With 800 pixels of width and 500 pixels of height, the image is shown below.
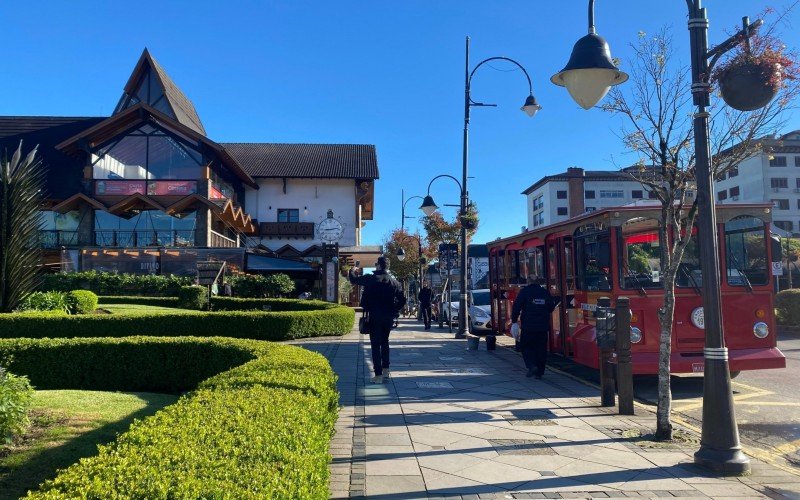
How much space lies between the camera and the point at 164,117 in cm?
3391

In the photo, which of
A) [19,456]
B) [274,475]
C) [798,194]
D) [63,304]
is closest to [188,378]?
[19,456]

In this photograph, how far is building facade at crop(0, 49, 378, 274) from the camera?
107 feet

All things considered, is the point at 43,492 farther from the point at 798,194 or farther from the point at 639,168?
the point at 798,194

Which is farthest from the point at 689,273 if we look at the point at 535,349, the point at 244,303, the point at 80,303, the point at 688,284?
the point at 244,303

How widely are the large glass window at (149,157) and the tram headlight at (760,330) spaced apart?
31009 millimetres

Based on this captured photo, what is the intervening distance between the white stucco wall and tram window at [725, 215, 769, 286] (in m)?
34.4

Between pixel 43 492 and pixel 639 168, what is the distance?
6.48m

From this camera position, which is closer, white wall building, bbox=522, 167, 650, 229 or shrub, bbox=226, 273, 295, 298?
shrub, bbox=226, 273, 295, 298

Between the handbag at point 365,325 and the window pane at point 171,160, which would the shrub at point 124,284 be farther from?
the handbag at point 365,325

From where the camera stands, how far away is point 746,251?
29.1ft

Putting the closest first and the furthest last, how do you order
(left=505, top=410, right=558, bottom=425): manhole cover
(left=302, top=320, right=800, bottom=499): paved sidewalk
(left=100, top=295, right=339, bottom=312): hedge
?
(left=302, top=320, right=800, bottom=499): paved sidewalk < (left=505, top=410, right=558, bottom=425): manhole cover < (left=100, top=295, right=339, bottom=312): hedge

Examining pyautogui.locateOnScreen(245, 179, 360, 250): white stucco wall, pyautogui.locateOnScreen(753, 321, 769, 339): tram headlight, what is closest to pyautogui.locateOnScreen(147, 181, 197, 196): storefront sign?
pyautogui.locateOnScreen(245, 179, 360, 250): white stucco wall

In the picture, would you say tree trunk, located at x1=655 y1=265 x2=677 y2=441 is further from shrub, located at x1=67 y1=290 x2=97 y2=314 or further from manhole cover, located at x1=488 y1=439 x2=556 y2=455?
shrub, located at x1=67 y1=290 x2=97 y2=314

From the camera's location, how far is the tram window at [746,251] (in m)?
8.76
